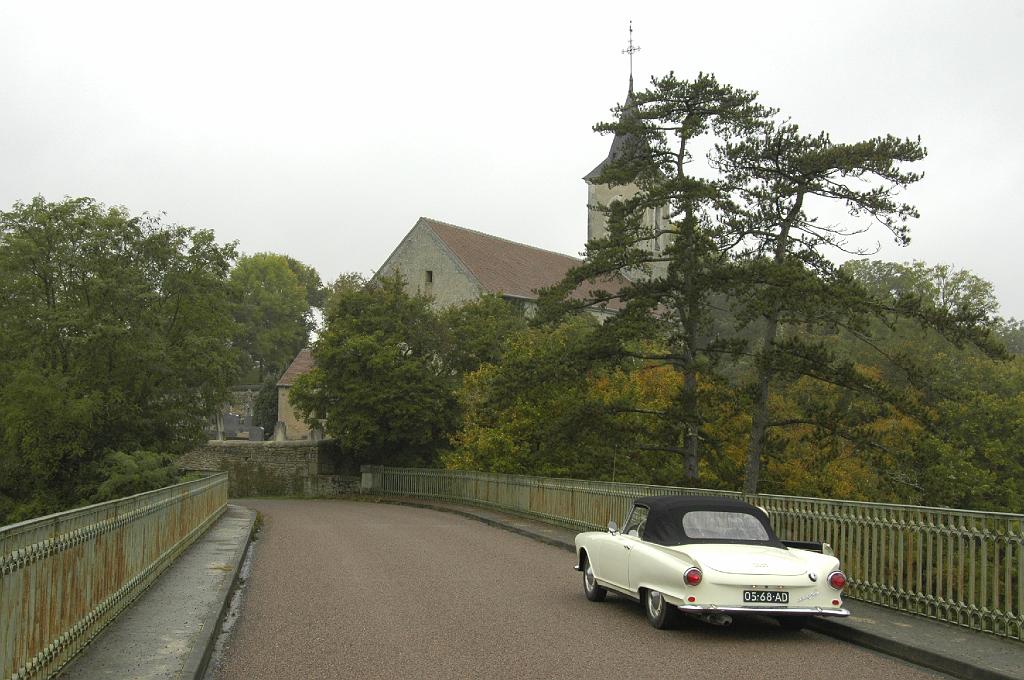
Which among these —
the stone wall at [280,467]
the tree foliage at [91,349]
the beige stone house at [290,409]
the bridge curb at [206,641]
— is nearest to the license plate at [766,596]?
the bridge curb at [206,641]

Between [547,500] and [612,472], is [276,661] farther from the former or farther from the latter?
[612,472]

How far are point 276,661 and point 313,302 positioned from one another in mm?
112227

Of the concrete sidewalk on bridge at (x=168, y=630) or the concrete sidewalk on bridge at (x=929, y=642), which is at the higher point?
the concrete sidewalk on bridge at (x=929, y=642)

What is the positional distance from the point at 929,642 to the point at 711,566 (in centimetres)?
190

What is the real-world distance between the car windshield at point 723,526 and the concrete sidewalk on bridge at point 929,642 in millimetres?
1041

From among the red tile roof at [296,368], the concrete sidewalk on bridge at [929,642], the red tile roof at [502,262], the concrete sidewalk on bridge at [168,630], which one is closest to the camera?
the concrete sidewalk on bridge at [168,630]

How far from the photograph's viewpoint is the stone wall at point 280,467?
175 feet

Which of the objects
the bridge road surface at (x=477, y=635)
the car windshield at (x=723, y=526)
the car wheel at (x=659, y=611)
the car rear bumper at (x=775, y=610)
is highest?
the car windshield at (x=723, y=526)

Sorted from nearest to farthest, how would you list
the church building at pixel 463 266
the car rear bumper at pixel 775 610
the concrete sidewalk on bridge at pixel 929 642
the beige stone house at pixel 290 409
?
1. the concrete sidewalk on bridge at pixel 929 642
2. the car rear bumper at pixel 775 610
3. the church building at pixel 463 266
4. the beige stone house at pixel 290 409

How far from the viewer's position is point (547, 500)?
24.6m

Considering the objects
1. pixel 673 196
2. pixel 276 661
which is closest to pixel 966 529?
pixel 276 661

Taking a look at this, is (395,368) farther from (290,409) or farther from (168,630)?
(290,409)

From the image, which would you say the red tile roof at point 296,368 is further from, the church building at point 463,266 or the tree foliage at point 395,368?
the tree foliage at point 395,368

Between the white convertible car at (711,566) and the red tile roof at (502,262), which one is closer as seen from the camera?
the white convertible car at (711,566)
